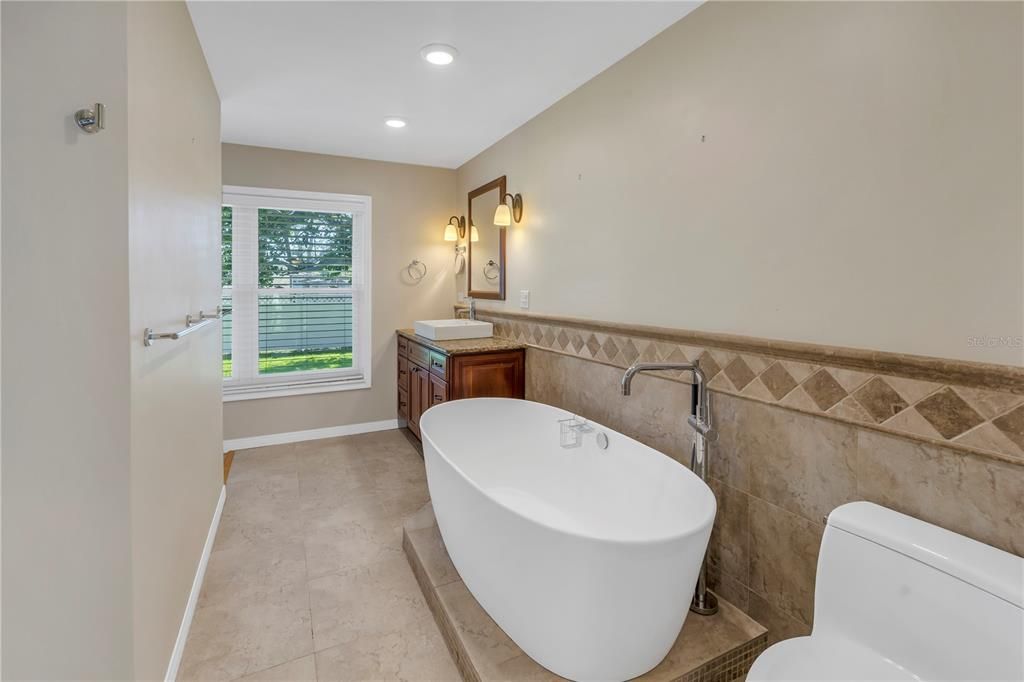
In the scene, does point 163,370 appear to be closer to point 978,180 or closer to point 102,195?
point 102,195

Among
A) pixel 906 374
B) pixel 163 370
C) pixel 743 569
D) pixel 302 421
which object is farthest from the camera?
pixel 302 421

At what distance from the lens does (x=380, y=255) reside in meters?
4.26

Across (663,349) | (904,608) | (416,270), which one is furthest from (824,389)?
(416,270)

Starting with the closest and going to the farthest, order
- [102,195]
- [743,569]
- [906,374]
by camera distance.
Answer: [102,195], [906,374], [743,569]

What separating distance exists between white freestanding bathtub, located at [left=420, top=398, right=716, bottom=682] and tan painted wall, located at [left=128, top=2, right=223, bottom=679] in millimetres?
942

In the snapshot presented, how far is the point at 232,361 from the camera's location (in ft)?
13.0

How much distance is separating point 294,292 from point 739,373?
3.55m

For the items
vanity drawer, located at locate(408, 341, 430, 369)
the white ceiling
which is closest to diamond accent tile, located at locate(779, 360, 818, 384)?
the white ceiling

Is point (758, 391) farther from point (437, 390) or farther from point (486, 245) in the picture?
point (486, 245)

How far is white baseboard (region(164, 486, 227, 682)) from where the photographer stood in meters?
1.67

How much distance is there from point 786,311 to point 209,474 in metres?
2.75

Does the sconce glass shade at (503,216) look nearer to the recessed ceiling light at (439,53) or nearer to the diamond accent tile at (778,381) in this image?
the recessed ceiling light at (439,53)

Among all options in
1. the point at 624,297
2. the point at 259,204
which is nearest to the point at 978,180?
the point at 624,297

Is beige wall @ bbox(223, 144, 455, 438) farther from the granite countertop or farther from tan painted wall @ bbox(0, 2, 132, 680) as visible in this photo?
tan painted wall @ bbox(0, 2, 132, 680)
